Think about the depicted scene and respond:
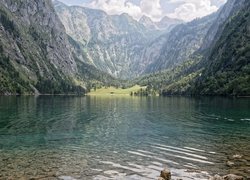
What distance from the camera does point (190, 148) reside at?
5709cm

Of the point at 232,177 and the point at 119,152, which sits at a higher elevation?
the point at 232,177

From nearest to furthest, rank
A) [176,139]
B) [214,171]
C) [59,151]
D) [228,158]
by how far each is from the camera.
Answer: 1. [214,171]
2. [228,158]
3. [59,151]
4. [176,139]

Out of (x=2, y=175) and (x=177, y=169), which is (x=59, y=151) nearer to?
(x=2, y=175)

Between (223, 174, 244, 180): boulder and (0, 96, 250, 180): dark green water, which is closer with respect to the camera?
(223, 174, 244, 180): boulder

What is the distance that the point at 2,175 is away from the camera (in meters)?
38.9

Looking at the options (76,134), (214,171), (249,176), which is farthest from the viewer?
(76,134)

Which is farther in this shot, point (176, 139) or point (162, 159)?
point (176, 139)

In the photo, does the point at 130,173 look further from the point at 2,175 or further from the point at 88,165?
the point at 2,175

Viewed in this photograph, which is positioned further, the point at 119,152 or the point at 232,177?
the point at 119,152

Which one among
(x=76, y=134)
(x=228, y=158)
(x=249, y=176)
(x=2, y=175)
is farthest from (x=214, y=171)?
(x=76, y=134)

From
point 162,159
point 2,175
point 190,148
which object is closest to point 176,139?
point 190,148

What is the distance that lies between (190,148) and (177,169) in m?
15.1

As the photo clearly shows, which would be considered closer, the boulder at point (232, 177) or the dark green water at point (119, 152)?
the boulder at point (232, 177)

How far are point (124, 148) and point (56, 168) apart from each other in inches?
663
